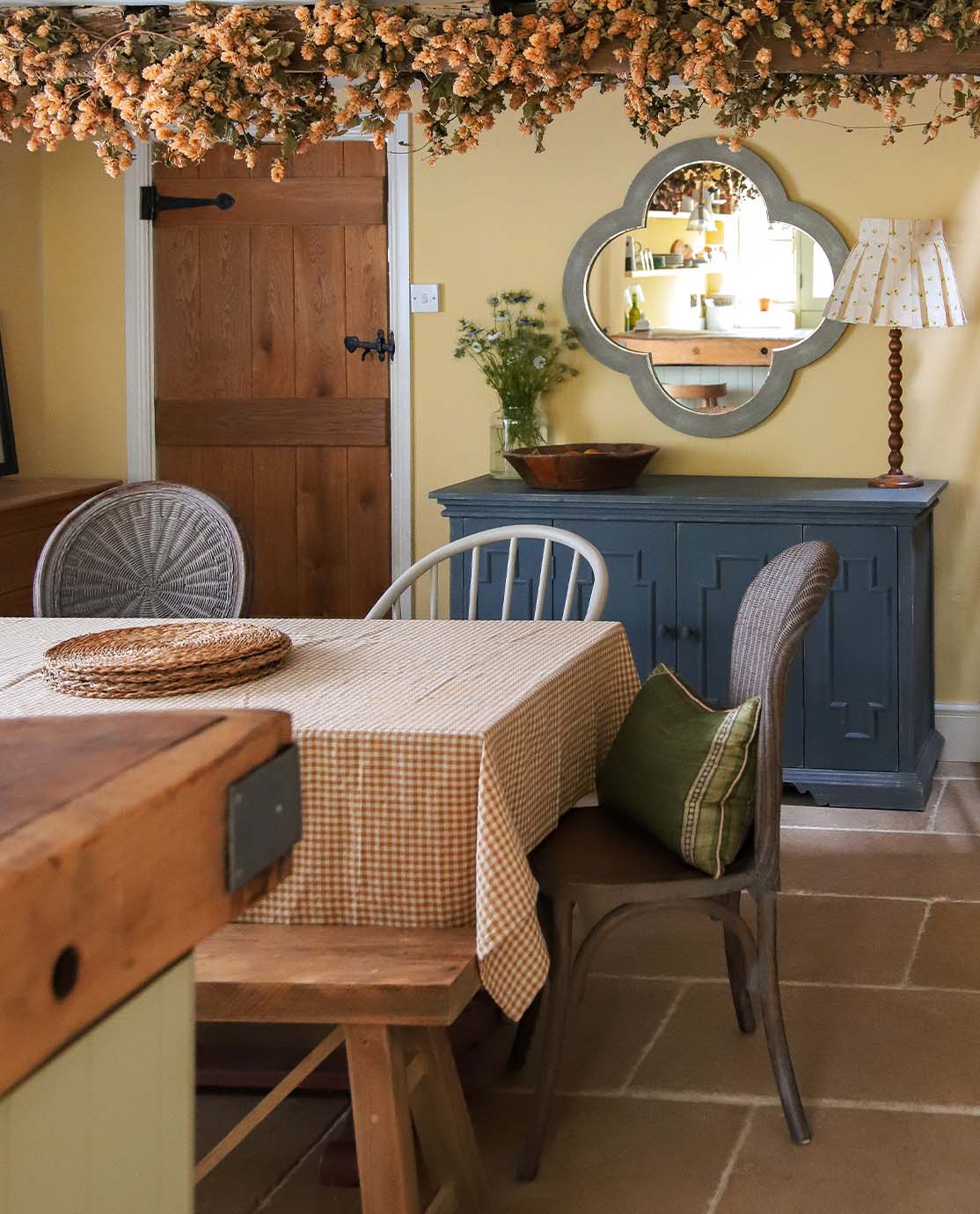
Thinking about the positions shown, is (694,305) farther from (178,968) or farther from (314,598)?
(178,968)

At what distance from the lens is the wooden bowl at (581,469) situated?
14.7 ft

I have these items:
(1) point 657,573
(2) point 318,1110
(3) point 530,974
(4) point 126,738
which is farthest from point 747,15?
(4) point 126,738

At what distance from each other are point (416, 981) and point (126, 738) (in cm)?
126

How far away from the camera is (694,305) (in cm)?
487

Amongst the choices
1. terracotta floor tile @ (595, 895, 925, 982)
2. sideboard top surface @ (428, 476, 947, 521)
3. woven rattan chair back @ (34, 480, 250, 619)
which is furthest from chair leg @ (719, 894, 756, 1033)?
sideboard top surface @ (428, 476, 947, 521)

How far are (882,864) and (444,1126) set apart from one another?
202cm

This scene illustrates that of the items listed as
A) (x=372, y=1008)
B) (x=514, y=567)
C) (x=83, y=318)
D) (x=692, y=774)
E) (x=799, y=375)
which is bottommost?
(x=372, y=1008)

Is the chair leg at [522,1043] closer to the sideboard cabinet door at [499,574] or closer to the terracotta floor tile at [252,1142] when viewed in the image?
the terracotta floor tile at [252,1142]

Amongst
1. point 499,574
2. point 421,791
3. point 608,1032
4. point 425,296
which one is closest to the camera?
point 421,791

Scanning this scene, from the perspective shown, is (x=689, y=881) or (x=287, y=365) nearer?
(x=689, y=881)

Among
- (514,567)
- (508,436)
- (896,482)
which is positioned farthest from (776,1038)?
(508,436)

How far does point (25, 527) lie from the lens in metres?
4.70

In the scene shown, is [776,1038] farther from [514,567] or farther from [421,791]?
[514,567]

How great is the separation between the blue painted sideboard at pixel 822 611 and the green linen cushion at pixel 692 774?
1958 millimetres
